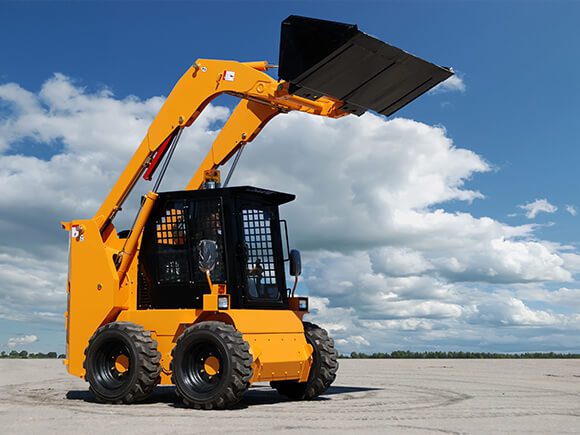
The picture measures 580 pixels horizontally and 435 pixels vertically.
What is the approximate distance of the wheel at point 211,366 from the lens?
11.5 meters

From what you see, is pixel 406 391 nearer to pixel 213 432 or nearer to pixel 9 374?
pixel 213 432

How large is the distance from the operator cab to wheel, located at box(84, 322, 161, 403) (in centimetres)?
93

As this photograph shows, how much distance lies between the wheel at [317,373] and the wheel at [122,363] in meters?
2.35

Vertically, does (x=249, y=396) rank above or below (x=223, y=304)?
below

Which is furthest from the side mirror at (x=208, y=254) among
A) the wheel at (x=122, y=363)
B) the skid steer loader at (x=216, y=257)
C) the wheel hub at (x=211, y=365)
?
the wheel at (x=122, y=363)

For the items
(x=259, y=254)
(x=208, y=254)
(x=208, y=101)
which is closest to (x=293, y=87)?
(x=208, y=101)

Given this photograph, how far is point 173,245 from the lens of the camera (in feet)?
45.1

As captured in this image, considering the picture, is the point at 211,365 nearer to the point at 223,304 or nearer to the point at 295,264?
the point at 223,304

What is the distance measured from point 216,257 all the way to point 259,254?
129cm

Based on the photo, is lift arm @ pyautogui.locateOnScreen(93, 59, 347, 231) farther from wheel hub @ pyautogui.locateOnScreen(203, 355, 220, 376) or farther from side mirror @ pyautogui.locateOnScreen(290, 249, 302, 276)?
wheel hub @ pyautogui.locateOnScreen(203, 355, 220, 376)

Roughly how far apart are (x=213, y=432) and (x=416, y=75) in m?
6.54

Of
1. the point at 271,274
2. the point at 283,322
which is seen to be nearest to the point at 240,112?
the point at 271,274

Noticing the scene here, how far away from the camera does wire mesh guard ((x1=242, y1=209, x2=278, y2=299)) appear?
→ 43.5 feet

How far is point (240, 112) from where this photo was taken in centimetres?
1414
